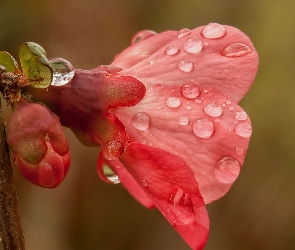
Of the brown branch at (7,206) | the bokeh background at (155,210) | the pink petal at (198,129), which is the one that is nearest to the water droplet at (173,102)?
the pink petal at (198,129)

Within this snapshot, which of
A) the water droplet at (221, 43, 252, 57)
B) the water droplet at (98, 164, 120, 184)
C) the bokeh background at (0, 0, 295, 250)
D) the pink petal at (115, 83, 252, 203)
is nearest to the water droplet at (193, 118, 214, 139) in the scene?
the pink petal at (115, 83, 252, 203)

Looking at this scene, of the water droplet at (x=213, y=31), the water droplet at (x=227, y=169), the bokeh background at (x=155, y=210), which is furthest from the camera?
the bokeh background at (x=155, y=210)

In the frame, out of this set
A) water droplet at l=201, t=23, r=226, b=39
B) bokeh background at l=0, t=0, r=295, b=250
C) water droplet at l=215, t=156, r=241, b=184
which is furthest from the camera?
bokeh background at l=0, t=0, r=295, b=250

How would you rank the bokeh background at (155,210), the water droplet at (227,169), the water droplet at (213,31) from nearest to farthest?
the water droplet at (227,169) < the water droplet at (213,31) < the bokeh background at (155,210)

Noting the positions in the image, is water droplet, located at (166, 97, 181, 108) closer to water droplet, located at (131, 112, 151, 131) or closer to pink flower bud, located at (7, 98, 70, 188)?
water droplet, located at (131, 112, 151, 131)

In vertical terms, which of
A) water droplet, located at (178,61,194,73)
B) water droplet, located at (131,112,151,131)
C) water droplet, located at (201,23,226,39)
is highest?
water droplet, located at (201,23,226,39)

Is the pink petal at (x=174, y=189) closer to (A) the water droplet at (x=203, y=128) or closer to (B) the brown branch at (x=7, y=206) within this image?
(A) the water droplet at (x=203, y=128)
